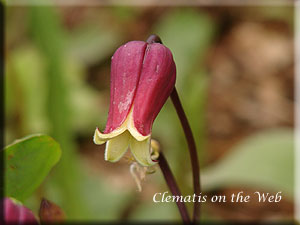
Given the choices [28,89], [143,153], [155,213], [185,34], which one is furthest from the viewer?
[185,34]

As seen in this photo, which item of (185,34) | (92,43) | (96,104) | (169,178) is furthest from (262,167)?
(92,43)

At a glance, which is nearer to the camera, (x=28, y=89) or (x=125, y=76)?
(x=125, y=76)

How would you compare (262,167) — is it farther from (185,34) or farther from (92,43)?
(92,43)

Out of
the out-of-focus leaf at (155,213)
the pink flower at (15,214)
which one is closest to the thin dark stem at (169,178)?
the pink flower at (15,214)

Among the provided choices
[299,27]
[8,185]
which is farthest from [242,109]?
[8,185]

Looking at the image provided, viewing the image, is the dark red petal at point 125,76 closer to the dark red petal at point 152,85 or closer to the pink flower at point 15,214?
the dark red petal at point 152,85

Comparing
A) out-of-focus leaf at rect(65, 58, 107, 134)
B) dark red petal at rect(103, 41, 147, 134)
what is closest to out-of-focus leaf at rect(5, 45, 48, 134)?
out-of-focus leaf at rect(65, 58, 107, 134)

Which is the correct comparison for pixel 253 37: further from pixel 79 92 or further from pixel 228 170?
pixel 228 170
